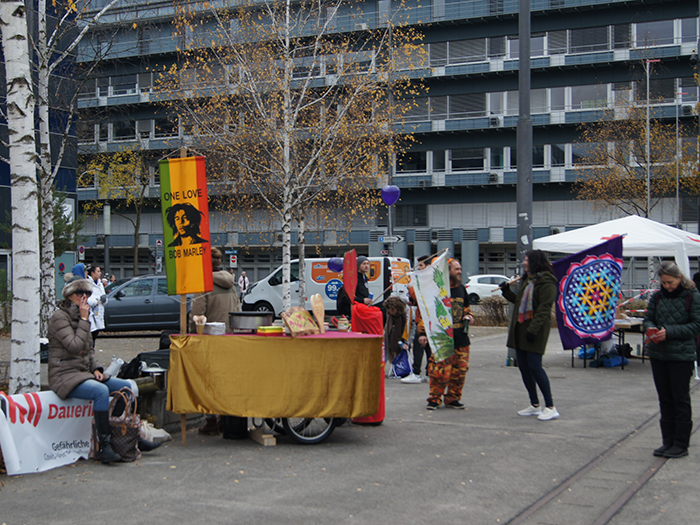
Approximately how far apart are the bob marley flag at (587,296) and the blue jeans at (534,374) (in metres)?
3.16

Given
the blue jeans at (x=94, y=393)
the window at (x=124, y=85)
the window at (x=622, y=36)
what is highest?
the window at (x=622, y=36)

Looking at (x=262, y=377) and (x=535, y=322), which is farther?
(x=535, y=322)

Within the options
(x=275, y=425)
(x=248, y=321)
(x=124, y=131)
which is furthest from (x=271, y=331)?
(x=124, y=131)

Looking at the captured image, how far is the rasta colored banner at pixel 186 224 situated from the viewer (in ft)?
24.1

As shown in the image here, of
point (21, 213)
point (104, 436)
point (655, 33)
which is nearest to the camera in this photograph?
point (104, 436)

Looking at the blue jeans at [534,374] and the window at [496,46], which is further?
the window at [496,46]

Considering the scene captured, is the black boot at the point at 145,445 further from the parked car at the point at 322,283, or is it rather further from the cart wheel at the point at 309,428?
the parked car at the point at 322,283

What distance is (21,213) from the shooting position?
22.8 feet

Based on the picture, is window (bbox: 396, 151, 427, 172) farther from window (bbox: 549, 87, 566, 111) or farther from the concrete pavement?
the concrete pavement

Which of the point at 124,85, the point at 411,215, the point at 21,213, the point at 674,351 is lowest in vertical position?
the point at 674,351

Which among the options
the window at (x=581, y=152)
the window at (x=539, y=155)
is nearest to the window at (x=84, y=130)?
the window at (x=539, y=155)

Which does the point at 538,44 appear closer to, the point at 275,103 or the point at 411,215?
the point at 411,215

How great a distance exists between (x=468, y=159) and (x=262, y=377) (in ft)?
137

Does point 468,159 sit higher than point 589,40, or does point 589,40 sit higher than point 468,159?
point 589,40
